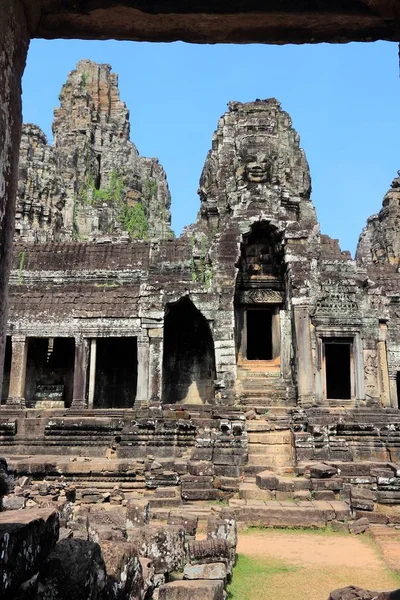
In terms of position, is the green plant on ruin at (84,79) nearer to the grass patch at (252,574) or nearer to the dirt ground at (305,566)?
the dirt ground at (305,566)

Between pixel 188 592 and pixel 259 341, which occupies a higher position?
pixel 259 341

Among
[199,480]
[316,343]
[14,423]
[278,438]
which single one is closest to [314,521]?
[199,480]

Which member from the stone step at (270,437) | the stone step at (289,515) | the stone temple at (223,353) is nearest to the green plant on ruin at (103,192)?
the stone temple at (223,353)

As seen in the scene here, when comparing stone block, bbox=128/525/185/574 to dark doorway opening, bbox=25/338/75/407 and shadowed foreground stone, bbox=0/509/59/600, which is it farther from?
dark doorway opening, bbox=25/338/75/407

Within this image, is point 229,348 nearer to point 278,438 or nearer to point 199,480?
point 278,438

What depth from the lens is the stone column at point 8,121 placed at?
2873 mm

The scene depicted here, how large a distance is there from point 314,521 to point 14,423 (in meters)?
9.01

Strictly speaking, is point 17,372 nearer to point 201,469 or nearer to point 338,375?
point 201,469

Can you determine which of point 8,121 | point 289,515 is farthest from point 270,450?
point 8,121

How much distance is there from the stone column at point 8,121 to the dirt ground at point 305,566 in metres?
Answer: 5.15

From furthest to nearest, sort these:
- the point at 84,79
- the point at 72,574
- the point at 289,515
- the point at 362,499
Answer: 1. the point at 84,79
2. the point at 362,499
3. the point at 289,515
4. the point at 72,574

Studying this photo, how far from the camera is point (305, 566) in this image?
7684 mm

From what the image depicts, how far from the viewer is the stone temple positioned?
42.3ft

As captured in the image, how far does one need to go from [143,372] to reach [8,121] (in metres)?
14.3
